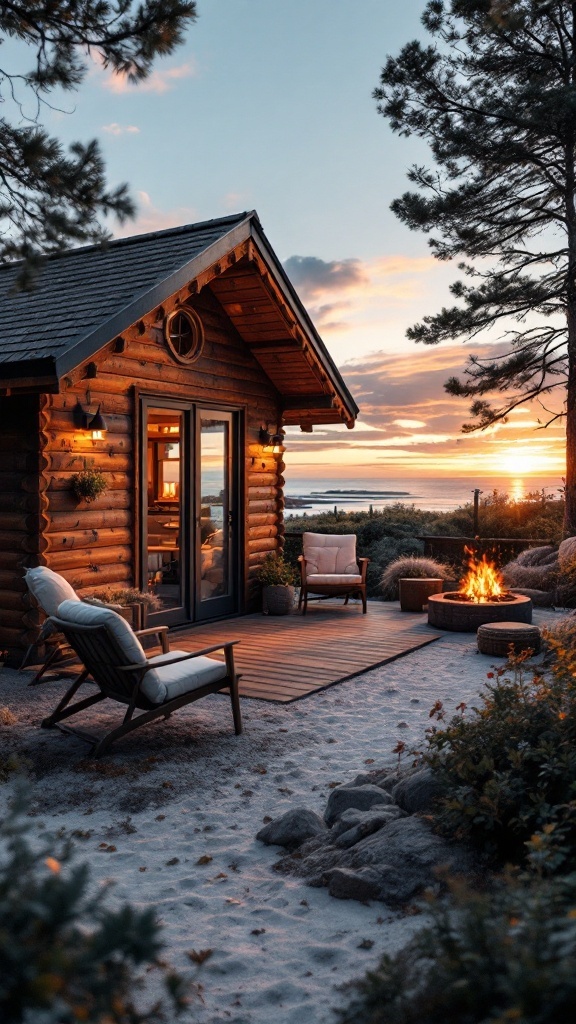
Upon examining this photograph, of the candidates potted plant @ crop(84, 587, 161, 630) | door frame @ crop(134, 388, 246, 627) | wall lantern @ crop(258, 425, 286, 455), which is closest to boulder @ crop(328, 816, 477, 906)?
potted plant @ crop(84, 587, 161, 630)

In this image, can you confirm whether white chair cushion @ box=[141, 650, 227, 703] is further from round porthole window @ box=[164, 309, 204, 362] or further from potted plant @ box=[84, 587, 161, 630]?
round porthole window @ box=[164, 309, 204, 362]

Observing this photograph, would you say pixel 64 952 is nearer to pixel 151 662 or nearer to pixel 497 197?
pixel 151 662

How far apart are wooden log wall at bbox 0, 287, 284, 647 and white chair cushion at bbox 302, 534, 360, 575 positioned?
86.1 inches

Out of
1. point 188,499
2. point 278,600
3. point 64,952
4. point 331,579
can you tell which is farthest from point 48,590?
point 331,579

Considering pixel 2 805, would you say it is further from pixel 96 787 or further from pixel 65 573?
pixel 65 573

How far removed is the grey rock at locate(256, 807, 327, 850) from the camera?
3605mm

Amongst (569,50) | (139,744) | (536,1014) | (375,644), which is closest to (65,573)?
(139,744)

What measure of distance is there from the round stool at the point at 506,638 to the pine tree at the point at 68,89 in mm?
5128

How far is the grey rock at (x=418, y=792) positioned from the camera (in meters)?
3.55

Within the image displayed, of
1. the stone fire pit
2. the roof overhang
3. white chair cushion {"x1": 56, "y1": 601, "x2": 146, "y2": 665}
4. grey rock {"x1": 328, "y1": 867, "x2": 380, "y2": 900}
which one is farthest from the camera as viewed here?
the stone fire pit

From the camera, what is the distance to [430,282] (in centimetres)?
1472

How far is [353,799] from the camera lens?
12.5ft

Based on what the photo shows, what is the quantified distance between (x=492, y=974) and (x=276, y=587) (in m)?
A: 8.30

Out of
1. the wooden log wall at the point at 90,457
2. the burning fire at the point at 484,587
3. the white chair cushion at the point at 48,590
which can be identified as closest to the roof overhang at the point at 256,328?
the wooden log wall at the point at 90,457
